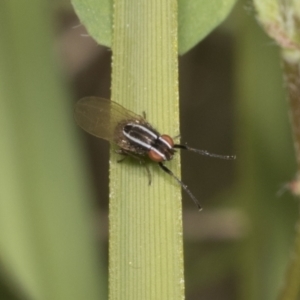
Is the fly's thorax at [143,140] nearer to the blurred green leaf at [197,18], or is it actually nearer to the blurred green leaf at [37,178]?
the blurred green leaf at [197,18]

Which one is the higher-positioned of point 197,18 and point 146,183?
point 197,18

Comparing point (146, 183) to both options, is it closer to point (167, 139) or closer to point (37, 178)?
point (167, 139)

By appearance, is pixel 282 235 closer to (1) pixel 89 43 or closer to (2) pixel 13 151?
(2) pixel 13 151

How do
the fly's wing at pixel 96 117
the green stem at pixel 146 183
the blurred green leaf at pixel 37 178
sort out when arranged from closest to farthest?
the green stem at pixel 146 183, the fly's wing at pixel 96 117, the blurred green leaf at pixel 37 178

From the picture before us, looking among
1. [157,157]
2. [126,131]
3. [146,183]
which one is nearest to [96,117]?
[126,131]

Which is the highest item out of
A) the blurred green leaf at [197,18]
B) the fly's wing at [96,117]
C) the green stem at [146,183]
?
the blurred green leaf at [197,18]

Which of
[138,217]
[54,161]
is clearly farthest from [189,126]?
[138,217]

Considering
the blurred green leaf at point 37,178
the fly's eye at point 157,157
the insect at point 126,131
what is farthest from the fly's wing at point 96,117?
the blurred green leaf at point 37,178
